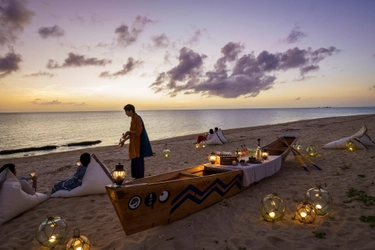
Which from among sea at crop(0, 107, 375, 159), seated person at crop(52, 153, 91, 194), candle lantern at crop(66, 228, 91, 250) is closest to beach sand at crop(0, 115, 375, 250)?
candle lantern at crop(66, 228, 91, 250)

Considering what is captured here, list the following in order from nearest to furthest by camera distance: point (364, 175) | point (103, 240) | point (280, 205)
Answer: point (103, 240)
point (280, 205)
point (364, 175)

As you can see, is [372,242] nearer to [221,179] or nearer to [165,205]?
[221,179]

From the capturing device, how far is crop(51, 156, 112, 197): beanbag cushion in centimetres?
653

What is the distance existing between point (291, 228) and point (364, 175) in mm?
4423

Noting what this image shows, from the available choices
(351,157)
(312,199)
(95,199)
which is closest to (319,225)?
(312,199)

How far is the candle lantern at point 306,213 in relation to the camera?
14.9 feet

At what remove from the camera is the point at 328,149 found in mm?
11539

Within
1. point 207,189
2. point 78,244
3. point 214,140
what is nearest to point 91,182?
point 78,244

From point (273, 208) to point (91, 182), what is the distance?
4901mm

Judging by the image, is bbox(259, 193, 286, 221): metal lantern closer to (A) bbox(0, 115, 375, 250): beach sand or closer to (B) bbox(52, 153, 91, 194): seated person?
(A) bbox(0, 115, 375, 250): beach sand

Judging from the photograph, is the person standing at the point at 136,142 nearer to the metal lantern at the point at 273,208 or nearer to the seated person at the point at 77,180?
the seated person at the point at 77,180

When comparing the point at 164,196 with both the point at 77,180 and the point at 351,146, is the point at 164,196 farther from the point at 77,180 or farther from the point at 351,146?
the point at 351,146

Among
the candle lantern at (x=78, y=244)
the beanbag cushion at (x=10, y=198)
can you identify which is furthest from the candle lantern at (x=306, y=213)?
the beanbag cushion at (x=10, y=198)

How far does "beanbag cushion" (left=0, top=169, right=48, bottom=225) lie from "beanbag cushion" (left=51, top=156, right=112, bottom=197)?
1.09 m
